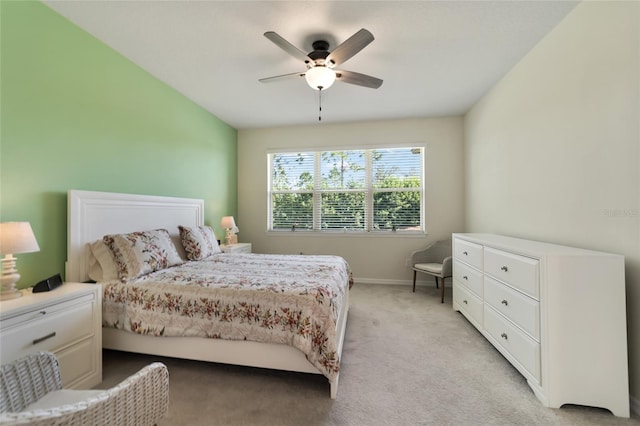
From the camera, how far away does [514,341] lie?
1.94 metres

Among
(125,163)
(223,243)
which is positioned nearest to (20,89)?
(125,163)

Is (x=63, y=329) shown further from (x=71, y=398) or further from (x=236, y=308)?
(x=236, y=308)

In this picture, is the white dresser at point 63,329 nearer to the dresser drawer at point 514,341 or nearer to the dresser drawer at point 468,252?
the dresser drawer at point 514,341

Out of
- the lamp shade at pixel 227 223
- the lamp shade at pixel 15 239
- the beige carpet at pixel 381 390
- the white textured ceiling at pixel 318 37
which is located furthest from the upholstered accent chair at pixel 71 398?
the lamp shade at pixel 227 223

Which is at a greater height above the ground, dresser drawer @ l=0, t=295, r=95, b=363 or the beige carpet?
dresser drawer @ l=0, t=295, r=95, b=363

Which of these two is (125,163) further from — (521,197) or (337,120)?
(521,197)

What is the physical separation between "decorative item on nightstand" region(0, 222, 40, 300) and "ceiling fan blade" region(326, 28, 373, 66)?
2379 mm

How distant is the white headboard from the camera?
2.12 m

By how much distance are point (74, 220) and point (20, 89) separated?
3.20 feet

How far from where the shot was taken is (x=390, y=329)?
107 inches

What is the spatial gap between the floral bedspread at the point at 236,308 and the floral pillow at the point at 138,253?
98 mm

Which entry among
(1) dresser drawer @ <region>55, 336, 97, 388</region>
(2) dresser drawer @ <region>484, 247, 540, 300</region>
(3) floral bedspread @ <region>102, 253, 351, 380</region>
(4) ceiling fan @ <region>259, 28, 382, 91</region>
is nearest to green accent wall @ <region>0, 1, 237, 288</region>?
(1) dresser drawer @ <region>55, 336, 97, 388</region>

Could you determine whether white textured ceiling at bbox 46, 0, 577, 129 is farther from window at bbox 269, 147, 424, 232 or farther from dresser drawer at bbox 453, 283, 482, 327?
dresser drawer at bbox 453, 283, 482, 327

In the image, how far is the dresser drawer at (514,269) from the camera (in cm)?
174
